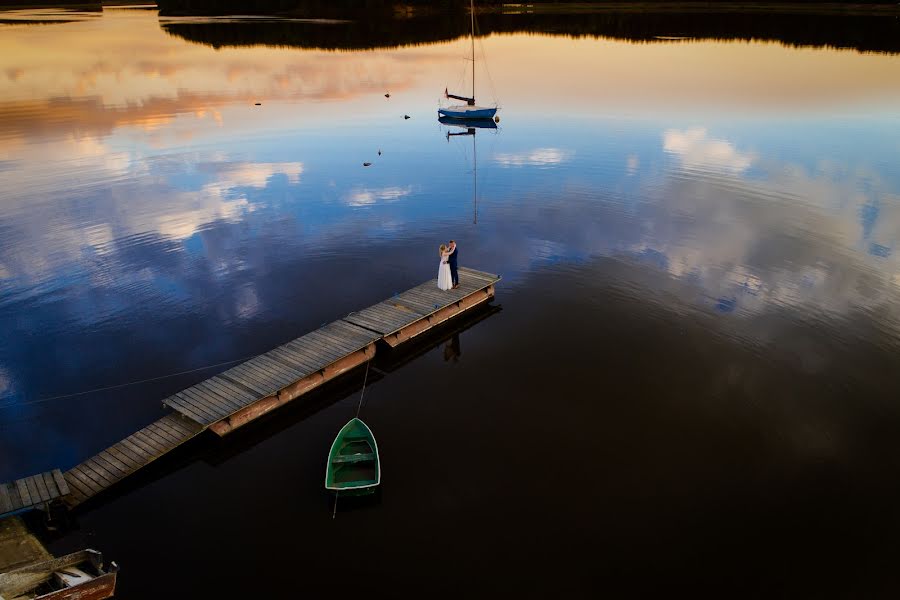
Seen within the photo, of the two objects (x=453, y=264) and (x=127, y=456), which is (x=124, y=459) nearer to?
(x=127, y=456)

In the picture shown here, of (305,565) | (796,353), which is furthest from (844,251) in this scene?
(305,565)

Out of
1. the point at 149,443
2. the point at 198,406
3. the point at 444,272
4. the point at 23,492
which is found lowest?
the point at 149,443

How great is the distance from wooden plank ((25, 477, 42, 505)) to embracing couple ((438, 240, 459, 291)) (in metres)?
17.9

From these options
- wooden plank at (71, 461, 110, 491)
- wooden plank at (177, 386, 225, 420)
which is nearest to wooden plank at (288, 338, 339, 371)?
wooden plank at (177, 386, 225, 420)

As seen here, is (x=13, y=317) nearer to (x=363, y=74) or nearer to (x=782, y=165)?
(x=782, y=165)

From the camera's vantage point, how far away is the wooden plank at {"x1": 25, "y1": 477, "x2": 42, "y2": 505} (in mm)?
16828

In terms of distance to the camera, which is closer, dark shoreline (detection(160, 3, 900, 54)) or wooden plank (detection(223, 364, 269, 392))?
wooden plank (detection(223, 364, 269, 392))

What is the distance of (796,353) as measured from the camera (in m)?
25.6

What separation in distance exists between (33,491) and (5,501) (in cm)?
67

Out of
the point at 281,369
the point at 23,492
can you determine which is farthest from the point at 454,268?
the point at 23,492

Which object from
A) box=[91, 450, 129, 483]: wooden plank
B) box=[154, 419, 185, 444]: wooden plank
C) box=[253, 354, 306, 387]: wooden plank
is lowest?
box=[91, 450, 129, 483]: wooden plank

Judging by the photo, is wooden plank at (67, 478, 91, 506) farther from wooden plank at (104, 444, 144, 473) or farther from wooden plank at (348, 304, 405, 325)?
wooden plank at (348, 304, 405, 325)

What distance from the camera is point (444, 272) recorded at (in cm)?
2909

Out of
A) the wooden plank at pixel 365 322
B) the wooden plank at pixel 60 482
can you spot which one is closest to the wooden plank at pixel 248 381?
the wooden plank at pixel 365 322
